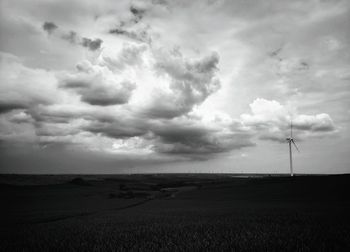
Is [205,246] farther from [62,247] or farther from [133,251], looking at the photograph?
[62,247]

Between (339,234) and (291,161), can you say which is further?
(291,161)

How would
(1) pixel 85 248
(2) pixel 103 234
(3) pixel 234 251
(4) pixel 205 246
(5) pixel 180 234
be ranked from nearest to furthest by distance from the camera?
(3) pixel 234 251 → (4) pixel 205 246 → (1) pixel 85 248 → (5) pixel 180 234 → (2) pixel 103 234

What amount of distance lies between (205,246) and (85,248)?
6566 mm

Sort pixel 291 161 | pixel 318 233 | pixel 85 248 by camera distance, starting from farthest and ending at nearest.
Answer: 1. pixel 291 161
2. pixel 318 233
3. pixel 85 248

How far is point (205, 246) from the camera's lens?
12641 mm

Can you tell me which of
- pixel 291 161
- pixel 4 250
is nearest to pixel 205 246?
pixel 4 250

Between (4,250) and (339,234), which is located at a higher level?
(339,234)

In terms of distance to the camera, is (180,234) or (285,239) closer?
(285,239)

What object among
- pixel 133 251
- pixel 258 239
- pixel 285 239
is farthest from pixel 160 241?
pixel 285 239

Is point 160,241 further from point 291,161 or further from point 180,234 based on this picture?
point 291,161

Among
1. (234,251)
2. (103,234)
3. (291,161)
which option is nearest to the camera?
(234,251)

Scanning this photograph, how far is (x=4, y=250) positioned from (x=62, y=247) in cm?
341

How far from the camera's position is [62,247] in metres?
14.4

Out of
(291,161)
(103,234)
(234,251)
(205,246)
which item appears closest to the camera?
(234,251)
